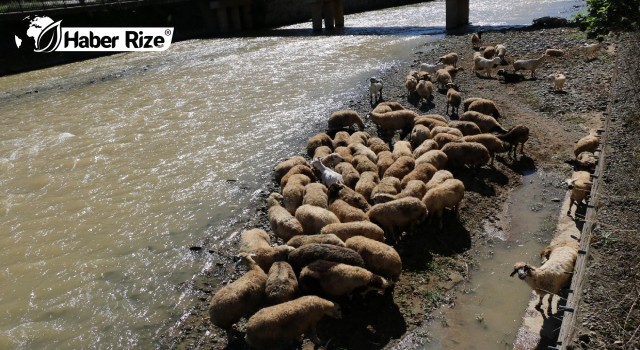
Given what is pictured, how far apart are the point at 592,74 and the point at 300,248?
45.5ft

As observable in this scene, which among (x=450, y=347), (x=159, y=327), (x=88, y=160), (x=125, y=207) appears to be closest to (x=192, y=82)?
(x=88, y=160)

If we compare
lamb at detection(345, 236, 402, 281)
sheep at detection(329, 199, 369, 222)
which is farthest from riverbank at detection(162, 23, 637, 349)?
sheep at detection(329, 199, 369, 222)

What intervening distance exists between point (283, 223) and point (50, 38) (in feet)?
108

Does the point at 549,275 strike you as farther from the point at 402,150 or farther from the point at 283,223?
the point at 402,150

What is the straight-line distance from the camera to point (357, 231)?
795cm

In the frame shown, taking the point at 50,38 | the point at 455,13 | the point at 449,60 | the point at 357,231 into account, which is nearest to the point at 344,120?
the point at 357,231

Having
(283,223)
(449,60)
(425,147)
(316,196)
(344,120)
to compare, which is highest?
(449,60)

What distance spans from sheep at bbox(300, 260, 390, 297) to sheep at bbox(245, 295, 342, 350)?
15.7 inches

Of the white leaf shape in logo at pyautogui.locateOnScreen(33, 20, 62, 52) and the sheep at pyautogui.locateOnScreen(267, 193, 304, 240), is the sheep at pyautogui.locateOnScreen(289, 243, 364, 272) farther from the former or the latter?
the white leaf shape in logo at pyautogui.locateOnScreen(33, 20, 62, 52)

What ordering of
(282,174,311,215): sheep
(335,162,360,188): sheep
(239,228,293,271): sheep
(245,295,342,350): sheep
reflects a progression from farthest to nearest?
(335,162,360,188): sheep
(282,174,311,215): sheep
(239,228,293,271): sheep
(245,295,342,350): sheep

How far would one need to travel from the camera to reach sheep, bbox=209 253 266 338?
6.47 m

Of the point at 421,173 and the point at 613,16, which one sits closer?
the point at 613,16

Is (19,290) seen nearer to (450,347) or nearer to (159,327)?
(159,327)

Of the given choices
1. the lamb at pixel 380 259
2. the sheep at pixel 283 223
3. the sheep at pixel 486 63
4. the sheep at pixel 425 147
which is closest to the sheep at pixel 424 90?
the sheep at pixel 486 63
